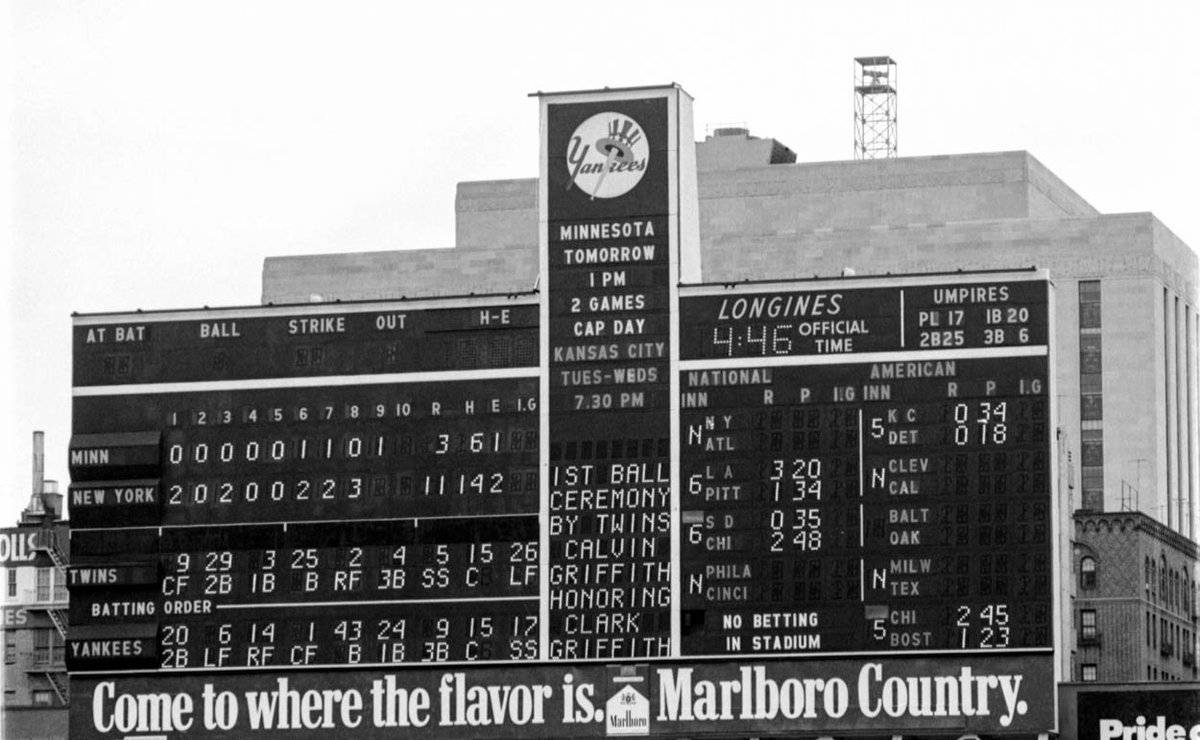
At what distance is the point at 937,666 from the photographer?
88375 mm

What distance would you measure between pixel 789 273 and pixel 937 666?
62761 millimetres

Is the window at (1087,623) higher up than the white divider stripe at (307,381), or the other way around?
the white divider stripe at (307,381)

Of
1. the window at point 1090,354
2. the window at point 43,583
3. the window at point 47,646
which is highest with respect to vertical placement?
the window at point 1090,354

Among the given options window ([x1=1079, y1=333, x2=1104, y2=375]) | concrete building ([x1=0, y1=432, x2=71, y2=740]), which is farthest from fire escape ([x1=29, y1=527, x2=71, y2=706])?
window ([x1=1079, y1=333, x2=1104, y2=375])

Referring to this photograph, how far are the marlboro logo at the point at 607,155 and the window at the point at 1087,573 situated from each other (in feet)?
136

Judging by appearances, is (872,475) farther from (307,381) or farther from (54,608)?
(54,608)

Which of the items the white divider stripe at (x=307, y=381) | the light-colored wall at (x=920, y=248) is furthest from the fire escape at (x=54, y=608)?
the white divider stripe at (x=307, y=381)

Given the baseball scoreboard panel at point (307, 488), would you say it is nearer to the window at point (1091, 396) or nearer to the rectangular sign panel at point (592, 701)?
the rectangular sign panel at point (592, 701)

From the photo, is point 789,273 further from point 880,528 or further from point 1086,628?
point 880,528

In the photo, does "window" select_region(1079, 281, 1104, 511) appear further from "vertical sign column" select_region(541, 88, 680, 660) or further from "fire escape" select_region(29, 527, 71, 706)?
Result: "vertical sign column" select_region(541, 88, 680, 660)

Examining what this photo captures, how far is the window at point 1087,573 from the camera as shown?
127438 millimetres

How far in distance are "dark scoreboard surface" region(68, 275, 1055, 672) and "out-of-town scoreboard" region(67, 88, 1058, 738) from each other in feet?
0.26

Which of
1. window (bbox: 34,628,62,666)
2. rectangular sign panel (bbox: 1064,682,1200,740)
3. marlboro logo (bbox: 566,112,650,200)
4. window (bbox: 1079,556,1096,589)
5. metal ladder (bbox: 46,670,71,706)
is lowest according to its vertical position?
metal ladder (bbox: 46,670,71,706)

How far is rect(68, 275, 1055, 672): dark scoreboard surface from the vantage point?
8844 cm
